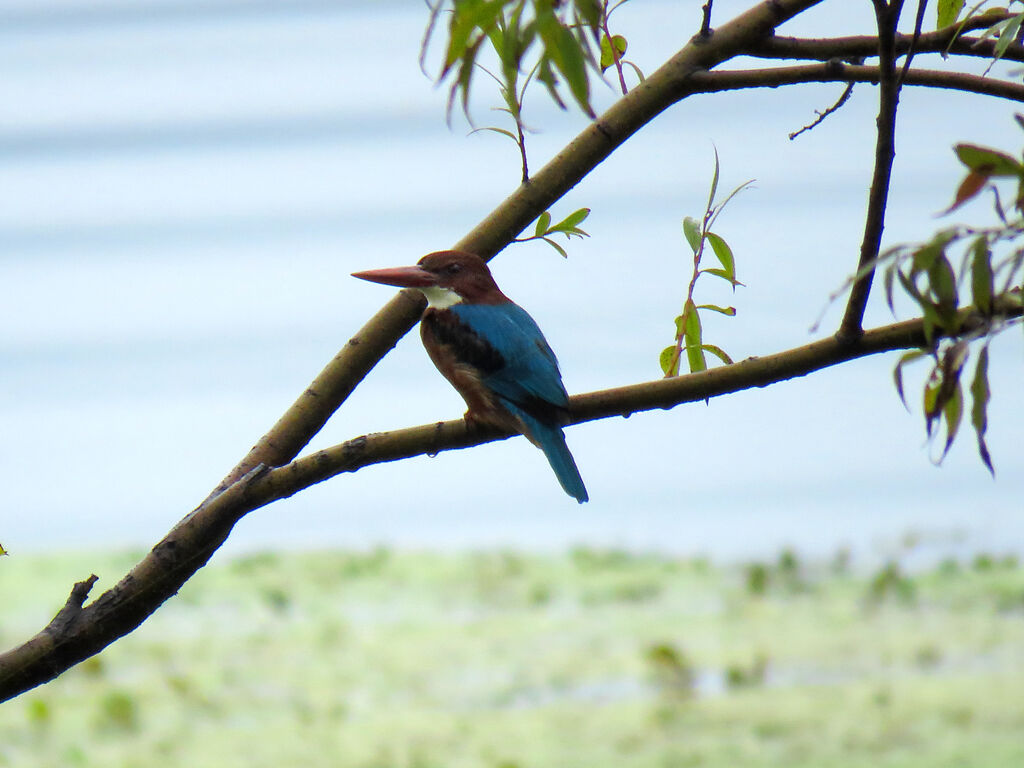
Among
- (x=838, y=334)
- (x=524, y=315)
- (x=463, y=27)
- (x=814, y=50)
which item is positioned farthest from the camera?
(x=524, y=315)

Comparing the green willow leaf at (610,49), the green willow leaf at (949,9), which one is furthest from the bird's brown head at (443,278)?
the green willow leaf at (949,9)

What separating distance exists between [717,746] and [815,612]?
44.2 inches

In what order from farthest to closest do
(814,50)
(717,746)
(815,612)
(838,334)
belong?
(815,612) → (717,746) → (814,50) → (838,334)

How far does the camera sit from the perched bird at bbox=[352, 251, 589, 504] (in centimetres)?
178

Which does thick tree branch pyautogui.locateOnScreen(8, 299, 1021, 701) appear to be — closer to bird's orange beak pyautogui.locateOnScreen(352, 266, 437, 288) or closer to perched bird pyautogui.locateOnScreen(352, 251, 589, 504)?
perched bird pyautogui.locateOnScreen(352, 251, 589, 504)

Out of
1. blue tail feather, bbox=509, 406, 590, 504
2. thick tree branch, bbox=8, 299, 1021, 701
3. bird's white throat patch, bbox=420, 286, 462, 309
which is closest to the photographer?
thick tree branch, bbox=8, 299, 1021, 701

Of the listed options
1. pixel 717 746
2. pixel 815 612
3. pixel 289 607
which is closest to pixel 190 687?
pixel 289 607

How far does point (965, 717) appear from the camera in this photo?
3791 millimetres

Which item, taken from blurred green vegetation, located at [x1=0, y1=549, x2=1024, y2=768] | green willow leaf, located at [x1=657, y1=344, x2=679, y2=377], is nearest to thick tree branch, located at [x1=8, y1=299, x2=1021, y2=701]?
green willow leaf, located at [x1=657, y1=344, x2=679, y2=377]

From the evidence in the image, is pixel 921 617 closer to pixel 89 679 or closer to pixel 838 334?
pixel 89 679

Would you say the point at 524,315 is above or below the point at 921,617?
above

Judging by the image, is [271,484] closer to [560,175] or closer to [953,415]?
[560,175]

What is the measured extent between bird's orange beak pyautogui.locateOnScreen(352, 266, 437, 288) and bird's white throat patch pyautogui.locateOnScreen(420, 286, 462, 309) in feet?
0.08

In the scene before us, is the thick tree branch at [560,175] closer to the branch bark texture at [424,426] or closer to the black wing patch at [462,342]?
the branch bark texture at [424,426]
